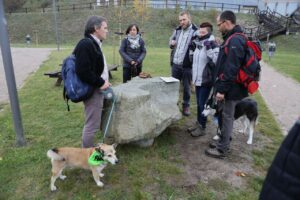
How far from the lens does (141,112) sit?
15.0ft

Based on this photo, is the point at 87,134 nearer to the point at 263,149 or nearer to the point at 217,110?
the point at 217,110

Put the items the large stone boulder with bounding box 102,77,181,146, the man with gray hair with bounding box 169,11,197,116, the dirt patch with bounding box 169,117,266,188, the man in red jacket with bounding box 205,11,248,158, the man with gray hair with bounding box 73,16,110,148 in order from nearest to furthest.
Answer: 1. the man with gray hair with bounding box 73,16,110,148
2. the man in red jacket with bounding box 205,11,248,158
3. the dirt patch with bounding box 169,117,266,188
4. the large stone boulder with bounding box 102,77,181,146
5. the man with gray hair with bounding box 169,11,197,116

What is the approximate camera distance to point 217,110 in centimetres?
472

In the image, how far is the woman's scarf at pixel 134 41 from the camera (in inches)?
265

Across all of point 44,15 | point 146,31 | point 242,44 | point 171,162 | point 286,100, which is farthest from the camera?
point 44,15

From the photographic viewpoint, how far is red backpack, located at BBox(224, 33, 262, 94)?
156 inches

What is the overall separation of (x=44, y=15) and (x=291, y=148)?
3846 cm

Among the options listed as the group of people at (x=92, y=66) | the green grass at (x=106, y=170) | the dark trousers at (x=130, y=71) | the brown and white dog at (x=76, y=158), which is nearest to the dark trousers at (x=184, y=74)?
the green grass at (x=106, y=170)

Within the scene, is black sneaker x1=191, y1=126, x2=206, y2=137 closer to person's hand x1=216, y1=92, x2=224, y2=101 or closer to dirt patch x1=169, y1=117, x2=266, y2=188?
dirt patch x1=169, y1=117, x2=266, y2=188

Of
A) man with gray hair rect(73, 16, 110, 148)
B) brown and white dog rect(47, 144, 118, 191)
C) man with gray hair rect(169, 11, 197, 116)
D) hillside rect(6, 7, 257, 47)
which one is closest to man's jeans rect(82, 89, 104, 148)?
man with gray hair rect(73, 16, 110, 148)

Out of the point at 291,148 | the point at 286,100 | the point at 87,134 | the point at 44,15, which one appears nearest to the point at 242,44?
the point at 87,134

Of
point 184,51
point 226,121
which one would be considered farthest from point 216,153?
point 184,51

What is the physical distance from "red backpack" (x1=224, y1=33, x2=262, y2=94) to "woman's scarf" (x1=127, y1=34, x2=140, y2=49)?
313cm

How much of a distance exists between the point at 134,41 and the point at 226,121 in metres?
3.21
